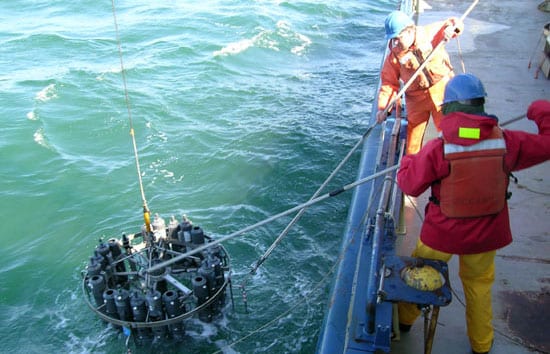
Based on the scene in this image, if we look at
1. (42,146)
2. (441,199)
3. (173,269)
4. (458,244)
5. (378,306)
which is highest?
(441,199)

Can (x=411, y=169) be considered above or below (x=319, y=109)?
above

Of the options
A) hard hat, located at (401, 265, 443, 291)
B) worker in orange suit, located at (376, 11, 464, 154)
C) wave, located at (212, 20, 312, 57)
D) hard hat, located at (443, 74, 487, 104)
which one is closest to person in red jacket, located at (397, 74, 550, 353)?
hard hat, located at (443, 74, 487, 104)

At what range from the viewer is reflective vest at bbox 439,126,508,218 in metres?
3.16

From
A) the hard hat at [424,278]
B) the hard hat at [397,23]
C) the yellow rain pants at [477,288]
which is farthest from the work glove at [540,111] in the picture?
the hard hat at [397,23]

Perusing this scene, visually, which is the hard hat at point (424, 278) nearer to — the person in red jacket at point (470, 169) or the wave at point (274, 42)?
the person in red jacket at point (470, 169)

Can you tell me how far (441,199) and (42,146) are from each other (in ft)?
33.1

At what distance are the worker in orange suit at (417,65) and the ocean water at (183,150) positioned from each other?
2.00m

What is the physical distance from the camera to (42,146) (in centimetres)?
1120

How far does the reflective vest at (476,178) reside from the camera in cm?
316

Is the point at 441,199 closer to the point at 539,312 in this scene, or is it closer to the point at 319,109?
the point at 539,312

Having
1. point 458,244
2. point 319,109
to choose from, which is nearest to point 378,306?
point 458,244

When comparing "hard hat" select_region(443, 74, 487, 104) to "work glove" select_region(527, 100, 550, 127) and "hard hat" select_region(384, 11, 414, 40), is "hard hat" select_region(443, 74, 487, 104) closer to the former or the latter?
"work glove" select_region(527, 100, 550, 127)

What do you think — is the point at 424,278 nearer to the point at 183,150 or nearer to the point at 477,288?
the point at 477,288

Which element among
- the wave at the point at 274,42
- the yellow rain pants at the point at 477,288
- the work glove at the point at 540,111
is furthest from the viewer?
the wave at the point at 274,42
